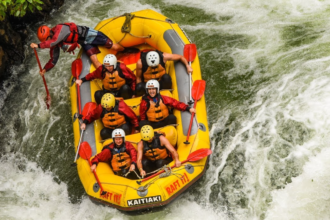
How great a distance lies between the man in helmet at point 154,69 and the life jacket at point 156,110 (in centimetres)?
52

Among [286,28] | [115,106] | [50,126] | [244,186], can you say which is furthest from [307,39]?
[50,126]

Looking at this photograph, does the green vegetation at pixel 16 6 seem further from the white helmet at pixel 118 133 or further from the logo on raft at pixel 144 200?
the logo on raft at pixel 144 200

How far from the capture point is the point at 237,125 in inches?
249

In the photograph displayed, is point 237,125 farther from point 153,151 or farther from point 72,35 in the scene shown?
point 72,35

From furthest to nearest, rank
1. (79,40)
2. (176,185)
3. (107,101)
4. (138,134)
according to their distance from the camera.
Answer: (79,40), (138,134), (107,101), (176,185)

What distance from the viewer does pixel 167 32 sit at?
6652mm

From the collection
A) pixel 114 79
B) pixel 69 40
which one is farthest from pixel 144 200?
pixel 69 40

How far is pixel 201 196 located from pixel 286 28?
3988 millimetres

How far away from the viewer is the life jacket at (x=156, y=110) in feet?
18.0

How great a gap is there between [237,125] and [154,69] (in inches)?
60.7

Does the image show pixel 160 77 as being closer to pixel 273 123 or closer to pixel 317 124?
pixel 273 123

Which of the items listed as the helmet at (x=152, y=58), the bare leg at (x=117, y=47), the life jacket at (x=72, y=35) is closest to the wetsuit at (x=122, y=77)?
the helmet at (x=152, y=58)

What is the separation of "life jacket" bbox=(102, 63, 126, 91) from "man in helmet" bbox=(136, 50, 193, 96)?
0.25 metres

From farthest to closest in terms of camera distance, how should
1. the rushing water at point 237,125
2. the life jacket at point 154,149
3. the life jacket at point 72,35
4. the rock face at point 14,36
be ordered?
the rock face at point 14,36 < the life jacket at point 72,35 < the rushing water at point 237,125 < the life jacket at point 154,149
